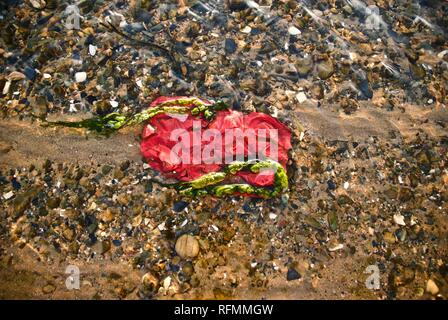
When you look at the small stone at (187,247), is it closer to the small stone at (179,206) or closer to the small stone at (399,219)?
the small stone at (179,206)

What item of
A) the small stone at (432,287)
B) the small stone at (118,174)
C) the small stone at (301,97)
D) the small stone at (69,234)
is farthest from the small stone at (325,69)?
the small stone at (69,234)

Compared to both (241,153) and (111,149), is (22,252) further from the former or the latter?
(241,153)

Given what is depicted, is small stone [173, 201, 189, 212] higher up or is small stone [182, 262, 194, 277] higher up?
small stone [173, 201, 189, 212]

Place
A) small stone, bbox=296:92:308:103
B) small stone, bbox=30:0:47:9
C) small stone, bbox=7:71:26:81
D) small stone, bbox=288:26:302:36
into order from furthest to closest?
small stone, bbox=288:26:302:36 → small stone, bbox=30:0:47:9 → small stone, bbox=296:92:308:103 → small stone, bbox=7:71:26:81

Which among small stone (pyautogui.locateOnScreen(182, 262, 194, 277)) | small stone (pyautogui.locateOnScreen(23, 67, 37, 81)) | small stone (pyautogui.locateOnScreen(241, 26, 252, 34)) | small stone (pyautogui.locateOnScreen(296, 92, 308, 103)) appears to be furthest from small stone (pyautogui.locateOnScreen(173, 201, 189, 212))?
small stone (pyautogui.locateOnScreen(241, 26, 252, 34))

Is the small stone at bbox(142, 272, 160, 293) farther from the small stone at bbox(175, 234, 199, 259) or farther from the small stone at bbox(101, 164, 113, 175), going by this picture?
the small stone at bbox(101, 164, 113, 175)

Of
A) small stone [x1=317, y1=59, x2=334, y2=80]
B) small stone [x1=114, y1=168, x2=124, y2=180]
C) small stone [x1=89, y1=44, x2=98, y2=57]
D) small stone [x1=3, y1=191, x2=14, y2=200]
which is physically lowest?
small stone [x1=3, y1=191, x2=14, y2=200]
